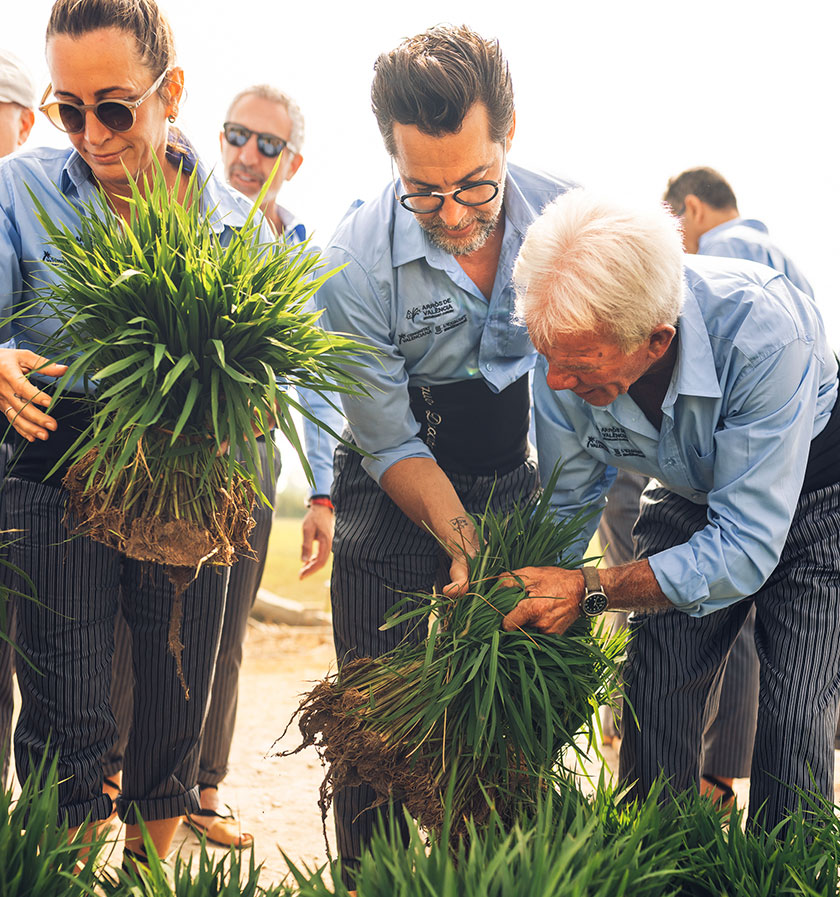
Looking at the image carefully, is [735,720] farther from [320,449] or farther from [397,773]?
[397,773]

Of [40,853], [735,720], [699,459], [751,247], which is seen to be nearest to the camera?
[40,853]

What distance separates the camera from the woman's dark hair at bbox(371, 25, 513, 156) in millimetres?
2301

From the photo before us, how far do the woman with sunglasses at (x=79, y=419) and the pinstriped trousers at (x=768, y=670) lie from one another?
3.94 ft

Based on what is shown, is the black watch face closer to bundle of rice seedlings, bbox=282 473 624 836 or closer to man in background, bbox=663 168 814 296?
bundle of rice seedlings, bbox=282 473 624 836

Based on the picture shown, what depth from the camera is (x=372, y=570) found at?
273 centimetres

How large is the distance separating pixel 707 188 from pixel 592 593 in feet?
9.03

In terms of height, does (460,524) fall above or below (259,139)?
below

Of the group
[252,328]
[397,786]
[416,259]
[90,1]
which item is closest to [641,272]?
[416,259]

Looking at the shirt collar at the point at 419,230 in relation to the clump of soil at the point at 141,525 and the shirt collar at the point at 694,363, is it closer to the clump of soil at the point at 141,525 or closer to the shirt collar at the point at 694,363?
the shirt collar at the point at 694,363

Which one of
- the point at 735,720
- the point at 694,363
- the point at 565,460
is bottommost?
the point at 735,720

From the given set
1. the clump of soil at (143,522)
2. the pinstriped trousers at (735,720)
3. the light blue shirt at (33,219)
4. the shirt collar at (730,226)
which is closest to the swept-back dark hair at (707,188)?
the shirt collar at (730,226)

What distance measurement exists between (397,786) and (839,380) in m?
1.51

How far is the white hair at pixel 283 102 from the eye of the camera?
12.4ft

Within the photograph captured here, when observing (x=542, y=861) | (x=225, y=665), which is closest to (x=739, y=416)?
(x=542, y=861)
